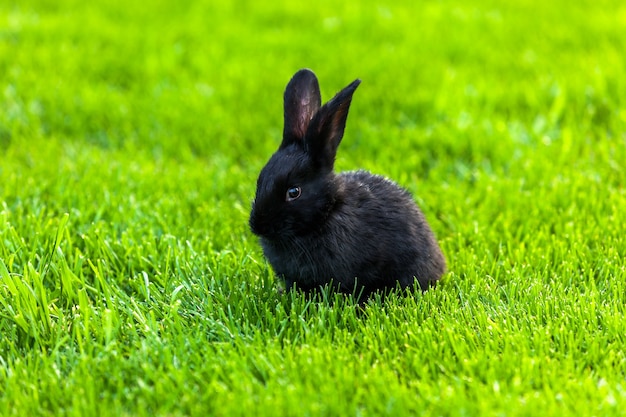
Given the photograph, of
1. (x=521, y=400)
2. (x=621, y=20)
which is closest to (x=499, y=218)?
(x=521, y=400)

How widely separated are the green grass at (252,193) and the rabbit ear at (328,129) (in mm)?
748

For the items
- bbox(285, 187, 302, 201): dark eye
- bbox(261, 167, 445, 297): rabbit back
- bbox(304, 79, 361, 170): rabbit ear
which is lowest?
bbox(261, 167, 445, 297): rabbit back

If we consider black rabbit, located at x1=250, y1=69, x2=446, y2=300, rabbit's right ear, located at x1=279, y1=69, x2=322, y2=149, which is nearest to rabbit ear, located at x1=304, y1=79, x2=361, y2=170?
black rabbit, located at x1=250, y1=69, x2=446, y2=300

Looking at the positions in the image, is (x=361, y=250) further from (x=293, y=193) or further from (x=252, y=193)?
(x=252, y=193)

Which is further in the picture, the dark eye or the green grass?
the dark eye

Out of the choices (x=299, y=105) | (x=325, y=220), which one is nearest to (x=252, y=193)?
(x=299, y=105)

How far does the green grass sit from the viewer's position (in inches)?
122

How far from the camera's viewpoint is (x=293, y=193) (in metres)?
3.75

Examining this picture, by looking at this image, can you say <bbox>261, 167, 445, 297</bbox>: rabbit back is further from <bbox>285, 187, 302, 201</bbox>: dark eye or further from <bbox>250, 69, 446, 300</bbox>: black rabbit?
<bbox>285, 187, 302, 201</bbox>: dark eye

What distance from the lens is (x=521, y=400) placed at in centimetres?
292

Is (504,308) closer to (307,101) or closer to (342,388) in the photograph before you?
(342,388)

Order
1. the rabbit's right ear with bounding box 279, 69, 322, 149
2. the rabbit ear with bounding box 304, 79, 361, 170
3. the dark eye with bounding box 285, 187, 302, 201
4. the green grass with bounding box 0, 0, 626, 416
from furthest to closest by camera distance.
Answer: the rabbit's right ear with bounding box 279, 69, 322, 149 < the dark eye with bounding box 285, 187, 302, 201 < the rabbit ear with bounding box 304, 79, 361, 170 < the green grass with bounding box 0, 0, 626, 416

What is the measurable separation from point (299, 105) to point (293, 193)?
53 cm

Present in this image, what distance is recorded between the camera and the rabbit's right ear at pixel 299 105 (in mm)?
3961
